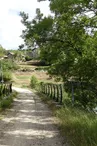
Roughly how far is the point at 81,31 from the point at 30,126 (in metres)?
4.56

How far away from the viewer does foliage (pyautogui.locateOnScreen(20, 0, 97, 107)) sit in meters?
13.9

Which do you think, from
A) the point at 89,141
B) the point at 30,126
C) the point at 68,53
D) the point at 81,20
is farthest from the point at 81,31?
the point at 68,53

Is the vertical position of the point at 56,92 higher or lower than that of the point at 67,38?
lower

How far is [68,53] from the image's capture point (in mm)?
23453

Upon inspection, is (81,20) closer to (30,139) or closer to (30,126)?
(30,126)

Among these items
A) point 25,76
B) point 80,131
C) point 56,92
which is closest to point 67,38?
point 56,92

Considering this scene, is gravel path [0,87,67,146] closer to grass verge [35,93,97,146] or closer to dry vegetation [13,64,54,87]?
grass verge [35,93,97,146]

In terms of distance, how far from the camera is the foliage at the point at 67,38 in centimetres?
1385

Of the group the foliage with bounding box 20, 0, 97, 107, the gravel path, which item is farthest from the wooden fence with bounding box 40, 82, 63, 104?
the gravel path

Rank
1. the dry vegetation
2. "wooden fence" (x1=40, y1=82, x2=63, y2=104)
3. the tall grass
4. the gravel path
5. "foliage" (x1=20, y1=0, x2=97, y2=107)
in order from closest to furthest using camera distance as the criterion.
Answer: the tall grass
the gravel path
"foliage" (x1=20, y1=0, x2=97, y2=107)
"wooden fence" (x1=40, y1=82, x2=63, y2=104)
the dry vegetation

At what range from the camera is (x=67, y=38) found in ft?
74.4

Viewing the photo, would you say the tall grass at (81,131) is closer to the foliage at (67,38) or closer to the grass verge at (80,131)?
the grass verge at (80,131)

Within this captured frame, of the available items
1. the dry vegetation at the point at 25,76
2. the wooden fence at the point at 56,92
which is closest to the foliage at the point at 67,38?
the wooden fence at the point at 56,92

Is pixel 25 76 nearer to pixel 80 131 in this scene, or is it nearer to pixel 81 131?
pixel 80 131
